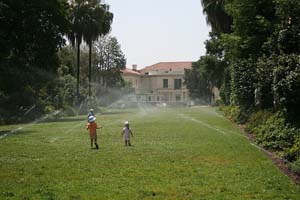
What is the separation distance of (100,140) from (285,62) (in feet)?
26.9

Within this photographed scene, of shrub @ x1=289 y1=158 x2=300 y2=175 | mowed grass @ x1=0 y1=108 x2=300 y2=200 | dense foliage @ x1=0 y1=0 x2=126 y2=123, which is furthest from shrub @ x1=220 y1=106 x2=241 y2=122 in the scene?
shrub @ x1=289 y1=158 x2=300 y2=175

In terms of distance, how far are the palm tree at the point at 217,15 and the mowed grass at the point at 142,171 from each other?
25929mm

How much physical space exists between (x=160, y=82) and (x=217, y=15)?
87.0 m

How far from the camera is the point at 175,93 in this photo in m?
132

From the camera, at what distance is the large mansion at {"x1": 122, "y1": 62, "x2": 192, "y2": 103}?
431ft

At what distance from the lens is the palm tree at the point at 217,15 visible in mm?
47469

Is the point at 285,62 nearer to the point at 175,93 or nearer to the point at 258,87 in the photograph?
the point at 258,87

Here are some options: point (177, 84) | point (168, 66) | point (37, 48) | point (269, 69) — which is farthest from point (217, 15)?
point (168, 66)

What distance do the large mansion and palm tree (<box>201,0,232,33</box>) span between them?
80.4 metres

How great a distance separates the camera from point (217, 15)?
47906 millimetres

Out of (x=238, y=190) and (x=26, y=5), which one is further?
(x=26, y=5)

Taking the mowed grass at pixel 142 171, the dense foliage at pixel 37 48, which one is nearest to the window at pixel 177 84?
the dense foliage at pixel 37 48

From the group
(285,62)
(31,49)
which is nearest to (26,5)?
(31,49)

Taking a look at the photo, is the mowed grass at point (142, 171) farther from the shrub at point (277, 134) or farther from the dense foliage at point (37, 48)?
the dense foliage at point (37, 48)
